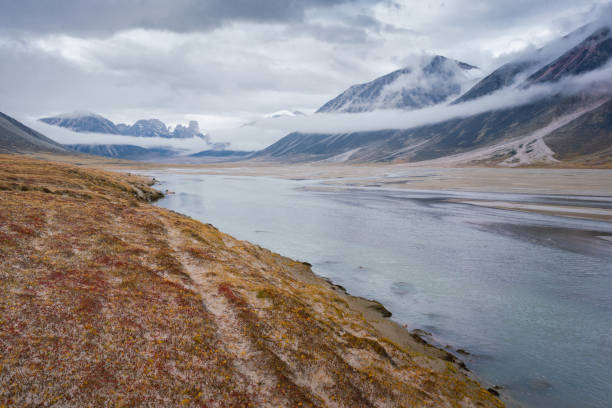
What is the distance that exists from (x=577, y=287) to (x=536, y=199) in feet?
213

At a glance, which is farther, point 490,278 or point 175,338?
point 490,278

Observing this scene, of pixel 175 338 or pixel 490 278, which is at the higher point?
pixel 175 338

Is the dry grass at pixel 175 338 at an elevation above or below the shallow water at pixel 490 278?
above

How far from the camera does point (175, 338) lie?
50.0 ft

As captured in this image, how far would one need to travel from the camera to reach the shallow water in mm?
18828

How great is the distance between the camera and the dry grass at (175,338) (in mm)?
12406

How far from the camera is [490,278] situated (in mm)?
32406

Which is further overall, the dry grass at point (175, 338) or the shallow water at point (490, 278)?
the shallow water at point (490, 278)

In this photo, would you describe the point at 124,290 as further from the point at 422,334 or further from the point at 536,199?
the point at 536,199

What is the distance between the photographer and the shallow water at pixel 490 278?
18.8 m

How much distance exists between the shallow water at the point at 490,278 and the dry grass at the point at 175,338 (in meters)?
4.38

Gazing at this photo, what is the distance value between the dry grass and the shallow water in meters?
4.38

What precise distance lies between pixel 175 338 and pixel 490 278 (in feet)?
98.2

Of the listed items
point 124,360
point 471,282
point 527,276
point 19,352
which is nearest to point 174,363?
point 124,360
